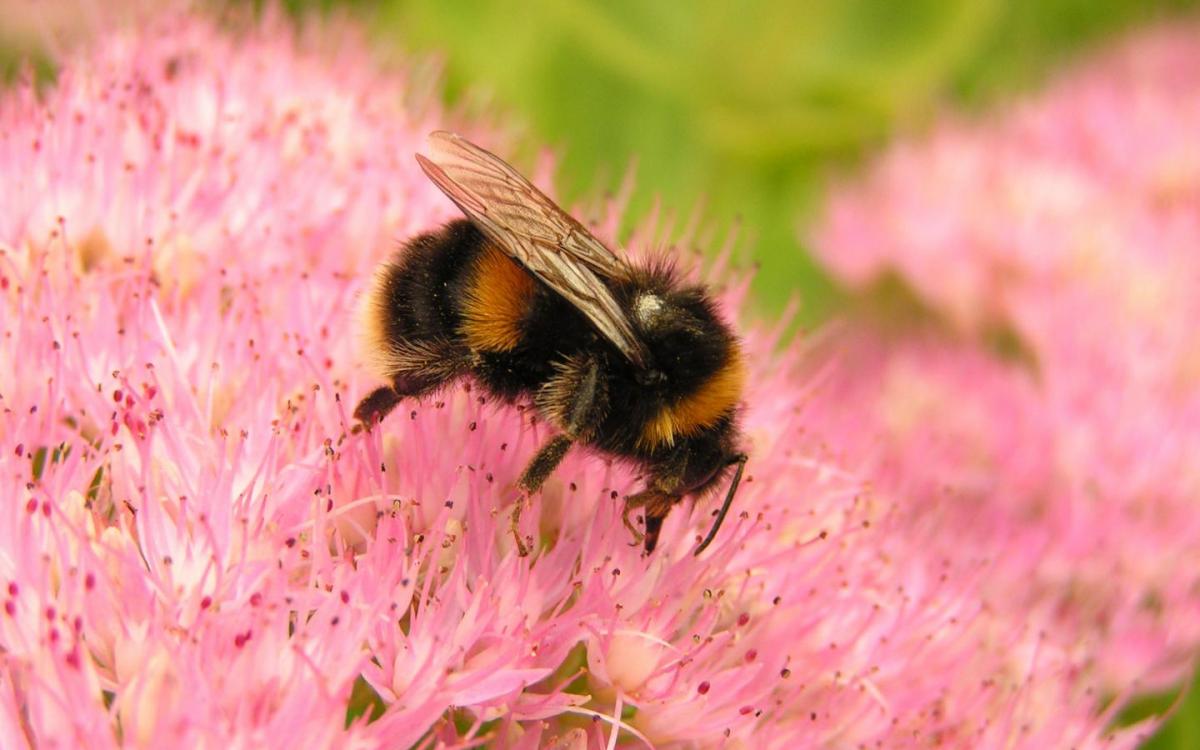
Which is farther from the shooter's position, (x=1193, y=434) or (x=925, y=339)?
(x=925, y=339)

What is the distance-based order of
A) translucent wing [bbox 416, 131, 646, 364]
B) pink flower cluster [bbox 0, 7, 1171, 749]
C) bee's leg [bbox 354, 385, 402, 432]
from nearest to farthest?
pink flower cluster [bbox 0, 7, 1171, 749], translucent wing [bbox 416, 131, 646, 364], bee's leg [bbox 354, 385, 402, 432]

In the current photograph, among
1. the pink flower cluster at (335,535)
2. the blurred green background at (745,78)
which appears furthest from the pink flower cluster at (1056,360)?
the blurred green background at (745,78)

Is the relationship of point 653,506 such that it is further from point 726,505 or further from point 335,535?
point 335,535

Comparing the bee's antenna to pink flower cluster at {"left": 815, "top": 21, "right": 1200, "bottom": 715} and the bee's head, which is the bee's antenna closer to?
the bee's head

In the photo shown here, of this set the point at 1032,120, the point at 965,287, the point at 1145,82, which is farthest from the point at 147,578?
the point at 1145,82

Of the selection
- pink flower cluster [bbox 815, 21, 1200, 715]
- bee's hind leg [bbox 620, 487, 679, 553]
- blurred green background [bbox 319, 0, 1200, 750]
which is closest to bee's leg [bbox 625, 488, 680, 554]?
bee's hind leg [bbox 620, 487, 679, 553]

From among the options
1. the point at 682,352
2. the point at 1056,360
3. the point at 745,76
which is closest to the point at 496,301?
the point at 682,352

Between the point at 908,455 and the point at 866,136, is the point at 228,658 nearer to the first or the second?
the point at 908,455
